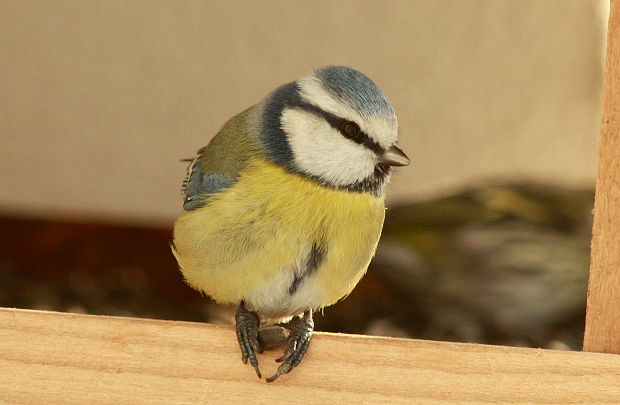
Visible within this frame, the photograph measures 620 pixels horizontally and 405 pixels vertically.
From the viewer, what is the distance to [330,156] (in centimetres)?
91

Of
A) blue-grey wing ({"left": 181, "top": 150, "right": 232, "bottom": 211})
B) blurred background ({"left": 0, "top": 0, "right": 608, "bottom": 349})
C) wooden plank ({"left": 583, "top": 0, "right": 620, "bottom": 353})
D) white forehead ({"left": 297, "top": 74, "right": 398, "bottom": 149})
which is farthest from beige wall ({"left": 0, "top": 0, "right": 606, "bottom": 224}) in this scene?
wooden plank ({"left": 583, "top": 0, "right": 620, "bottom": 353})

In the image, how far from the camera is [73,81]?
7.19 ft

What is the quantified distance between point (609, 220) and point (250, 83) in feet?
4.74

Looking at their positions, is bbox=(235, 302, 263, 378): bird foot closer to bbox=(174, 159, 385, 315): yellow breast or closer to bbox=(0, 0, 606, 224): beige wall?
bbox=(174, 159, 385, 315): yellow breast

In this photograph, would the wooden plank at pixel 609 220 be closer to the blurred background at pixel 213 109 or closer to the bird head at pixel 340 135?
the bird head at pixel 340 135

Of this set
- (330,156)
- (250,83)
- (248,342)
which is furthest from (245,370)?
(250,83)

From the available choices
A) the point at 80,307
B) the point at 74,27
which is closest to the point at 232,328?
the point at 80,307

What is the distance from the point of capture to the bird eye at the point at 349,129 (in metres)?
0.90

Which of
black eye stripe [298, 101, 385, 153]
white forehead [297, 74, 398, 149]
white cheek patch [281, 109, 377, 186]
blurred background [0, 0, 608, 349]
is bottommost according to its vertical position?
blurred background [0, 0, 608, 349]

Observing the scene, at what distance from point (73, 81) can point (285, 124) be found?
140 centimetres

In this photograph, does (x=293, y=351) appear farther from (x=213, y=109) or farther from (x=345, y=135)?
(x=213, y=109)

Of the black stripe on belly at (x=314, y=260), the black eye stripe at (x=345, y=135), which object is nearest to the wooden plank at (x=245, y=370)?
the black stripe on belly at (x=314, y=260)

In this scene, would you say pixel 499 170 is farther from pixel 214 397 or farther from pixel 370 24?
pixel 214 397

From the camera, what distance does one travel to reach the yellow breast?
0.89m
